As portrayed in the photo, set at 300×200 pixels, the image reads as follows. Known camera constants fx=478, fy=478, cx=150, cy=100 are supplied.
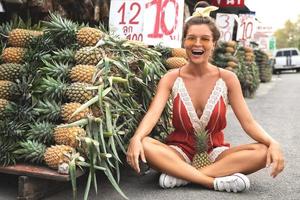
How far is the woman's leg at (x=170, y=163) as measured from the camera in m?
3.90

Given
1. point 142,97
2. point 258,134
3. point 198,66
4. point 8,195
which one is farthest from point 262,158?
point 8,195

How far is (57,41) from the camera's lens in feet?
14.5

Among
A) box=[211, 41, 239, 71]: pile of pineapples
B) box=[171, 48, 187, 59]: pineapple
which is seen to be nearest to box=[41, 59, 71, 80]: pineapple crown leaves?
box=[171, 48, 187, 59]: pineapple

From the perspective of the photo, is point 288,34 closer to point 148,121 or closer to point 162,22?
point 162,22

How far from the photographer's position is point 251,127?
160 inches

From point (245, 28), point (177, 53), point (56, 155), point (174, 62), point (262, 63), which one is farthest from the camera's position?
point (262, 63)

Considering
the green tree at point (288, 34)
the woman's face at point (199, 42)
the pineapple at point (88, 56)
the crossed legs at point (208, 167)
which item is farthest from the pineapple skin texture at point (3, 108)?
the green tree at point (288, 34)

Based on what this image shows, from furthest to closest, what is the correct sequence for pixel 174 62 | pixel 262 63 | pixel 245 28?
pixel 262 63 → pixel 245 28 → pixel 174 62

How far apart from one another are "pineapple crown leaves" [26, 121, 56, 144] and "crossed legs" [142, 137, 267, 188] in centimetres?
75

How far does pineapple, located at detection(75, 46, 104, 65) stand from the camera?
4.11 m

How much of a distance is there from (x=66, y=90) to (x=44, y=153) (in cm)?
58

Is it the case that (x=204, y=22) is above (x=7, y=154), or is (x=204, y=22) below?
above

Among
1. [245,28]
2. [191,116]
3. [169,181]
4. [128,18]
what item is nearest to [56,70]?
[191,116]

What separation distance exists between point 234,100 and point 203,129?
370 millimetres
